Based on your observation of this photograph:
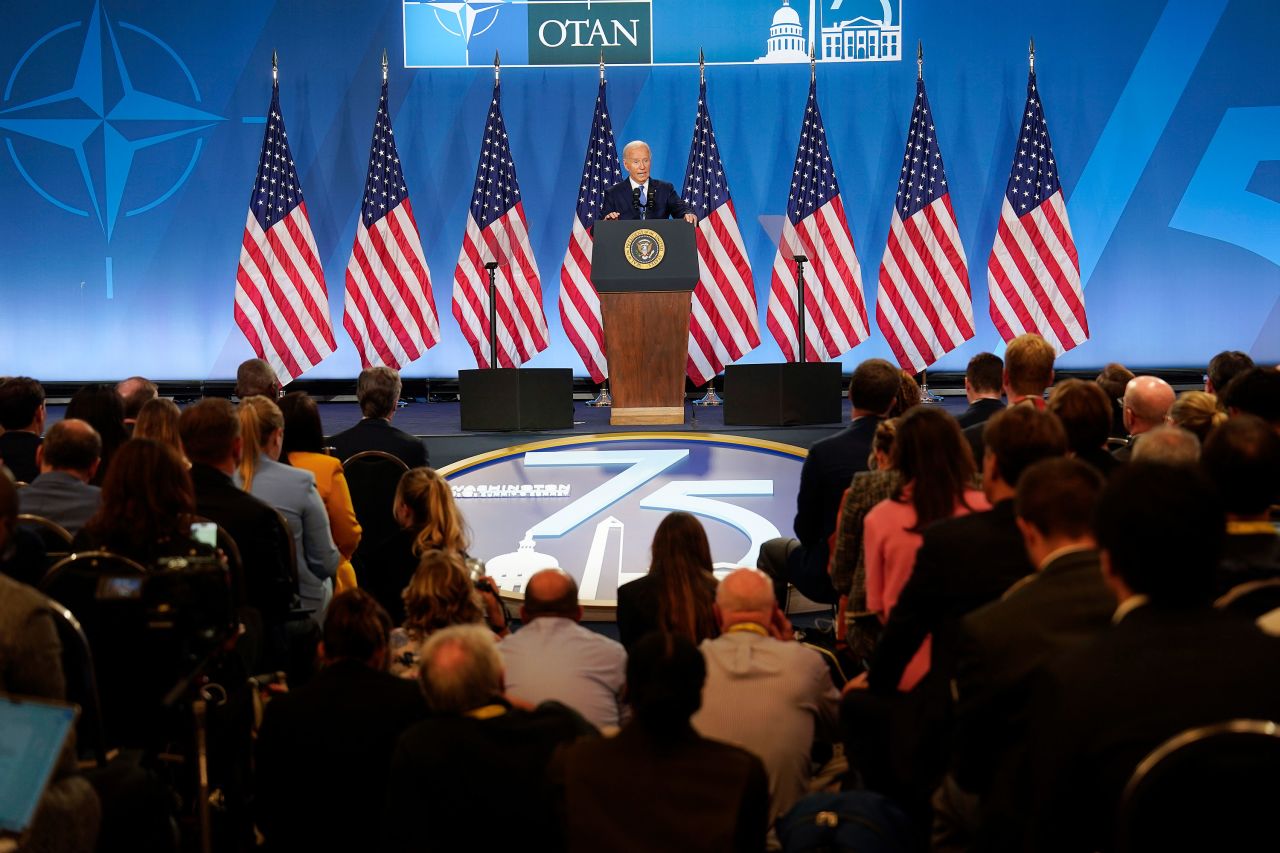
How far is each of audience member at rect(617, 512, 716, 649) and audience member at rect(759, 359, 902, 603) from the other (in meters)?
0.94

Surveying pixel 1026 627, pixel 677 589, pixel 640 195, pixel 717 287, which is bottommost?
pixel 677 589

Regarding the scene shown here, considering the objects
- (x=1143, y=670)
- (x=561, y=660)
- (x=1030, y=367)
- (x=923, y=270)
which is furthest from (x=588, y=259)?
(x=1143, y=670)

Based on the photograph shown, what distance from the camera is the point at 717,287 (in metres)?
10.3

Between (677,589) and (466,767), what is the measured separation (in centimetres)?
126

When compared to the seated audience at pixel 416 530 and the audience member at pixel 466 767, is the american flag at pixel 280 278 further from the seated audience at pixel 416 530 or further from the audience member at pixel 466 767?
the audience member at pixel 466 767

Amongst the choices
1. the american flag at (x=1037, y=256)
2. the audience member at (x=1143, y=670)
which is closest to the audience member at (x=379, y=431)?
the audience member at (x=1143, y=670)

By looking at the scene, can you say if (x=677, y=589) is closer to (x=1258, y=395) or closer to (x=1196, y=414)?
(x=1258, y=395)

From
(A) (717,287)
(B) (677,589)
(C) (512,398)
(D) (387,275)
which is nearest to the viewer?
(B) (677,589)

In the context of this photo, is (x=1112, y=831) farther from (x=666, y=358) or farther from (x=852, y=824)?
(x=666, y=358)

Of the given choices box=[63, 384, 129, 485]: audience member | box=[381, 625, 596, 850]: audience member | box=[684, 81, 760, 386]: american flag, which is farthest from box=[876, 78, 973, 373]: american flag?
box=[381, 625, 596, 850]: audience member

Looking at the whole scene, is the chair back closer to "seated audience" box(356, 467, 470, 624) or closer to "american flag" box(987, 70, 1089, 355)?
"seated audience" box(356, 467, 470, 624)

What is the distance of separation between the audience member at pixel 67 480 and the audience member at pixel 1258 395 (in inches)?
138

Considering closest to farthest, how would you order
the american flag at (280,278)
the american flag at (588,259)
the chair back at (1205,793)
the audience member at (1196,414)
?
the chair back at (1205,793)
the audience member at (1196,414)
the american flag at (588,259)
the american flag at (280,278)

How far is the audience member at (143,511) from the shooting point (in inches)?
121
